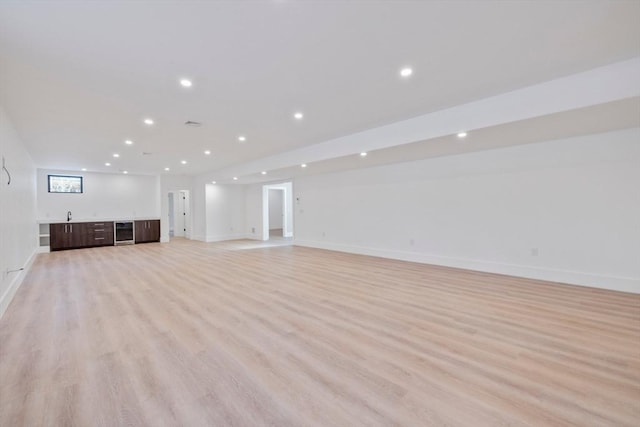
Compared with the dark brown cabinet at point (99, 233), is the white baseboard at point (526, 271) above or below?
below

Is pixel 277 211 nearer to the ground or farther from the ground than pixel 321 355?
farther from the ground

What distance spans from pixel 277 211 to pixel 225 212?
4.03 meters

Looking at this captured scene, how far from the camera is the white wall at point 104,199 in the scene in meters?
9.12

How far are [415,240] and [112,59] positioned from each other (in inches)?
240

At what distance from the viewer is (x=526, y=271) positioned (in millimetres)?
5000

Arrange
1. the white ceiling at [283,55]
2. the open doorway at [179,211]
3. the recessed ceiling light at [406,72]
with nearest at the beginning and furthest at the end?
the white ceiling at [283,55]
the recessed ceiling light at [406,72]
the open doorway at [179,211]

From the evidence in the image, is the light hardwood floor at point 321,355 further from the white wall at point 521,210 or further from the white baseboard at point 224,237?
the white baseboard at point 224,237

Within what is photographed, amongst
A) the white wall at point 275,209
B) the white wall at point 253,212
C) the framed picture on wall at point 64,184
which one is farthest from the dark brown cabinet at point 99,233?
the white wall at point 275,209

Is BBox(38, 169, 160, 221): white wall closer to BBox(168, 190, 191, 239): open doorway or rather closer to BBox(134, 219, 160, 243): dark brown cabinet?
BBox(134, 219, 160, 243): dark brown cabinet

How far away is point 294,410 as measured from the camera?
5.74ft

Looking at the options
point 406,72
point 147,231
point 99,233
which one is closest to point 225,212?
point 147,231

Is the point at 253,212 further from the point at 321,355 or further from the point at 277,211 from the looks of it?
the point at 321,355

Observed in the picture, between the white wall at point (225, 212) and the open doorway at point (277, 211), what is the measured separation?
120 cm

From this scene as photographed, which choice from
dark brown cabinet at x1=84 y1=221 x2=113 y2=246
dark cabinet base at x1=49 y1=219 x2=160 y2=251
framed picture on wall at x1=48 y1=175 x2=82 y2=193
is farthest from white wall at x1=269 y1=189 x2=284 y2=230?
framed picture on wall at x1=48 y1=175 x2=82 y2=193
